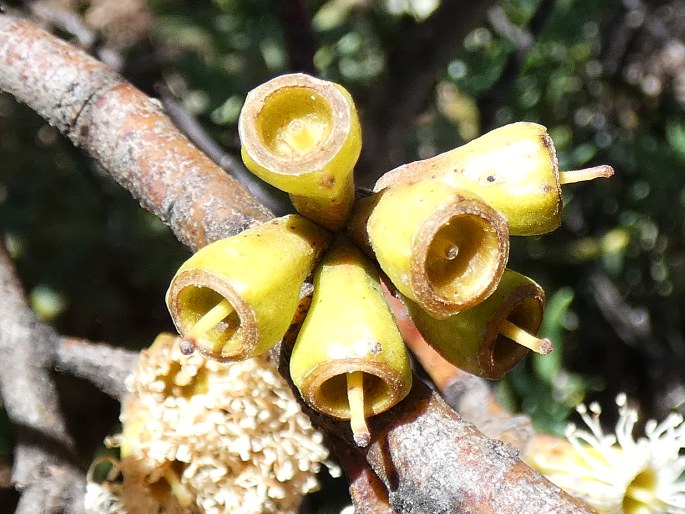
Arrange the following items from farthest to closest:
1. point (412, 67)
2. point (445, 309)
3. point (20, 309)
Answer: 1. point (412, 67)
2. point (20, 309)
3. point (445, 309)

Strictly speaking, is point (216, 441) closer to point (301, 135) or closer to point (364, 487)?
point (364, 487)

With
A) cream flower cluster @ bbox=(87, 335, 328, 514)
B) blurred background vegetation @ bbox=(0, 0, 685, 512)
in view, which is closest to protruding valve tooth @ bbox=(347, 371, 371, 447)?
cream flower cluster @ bbox=(87, 335, 328, 514)

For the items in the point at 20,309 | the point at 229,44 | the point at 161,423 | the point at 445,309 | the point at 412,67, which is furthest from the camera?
the point at 229,44

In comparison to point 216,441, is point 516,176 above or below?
above

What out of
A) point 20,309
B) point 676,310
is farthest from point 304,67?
point 676,310

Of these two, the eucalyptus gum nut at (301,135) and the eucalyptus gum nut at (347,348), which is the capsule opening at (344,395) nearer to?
the eucalyptus gum nut at (347,348)

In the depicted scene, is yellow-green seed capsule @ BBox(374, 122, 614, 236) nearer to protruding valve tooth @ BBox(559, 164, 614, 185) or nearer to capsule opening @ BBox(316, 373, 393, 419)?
protruding valve tooth @ BBox(559, 164, 614, 185)

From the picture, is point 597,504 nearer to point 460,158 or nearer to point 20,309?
point 460,158

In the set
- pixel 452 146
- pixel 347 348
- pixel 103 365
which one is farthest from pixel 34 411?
pixel 452 146
